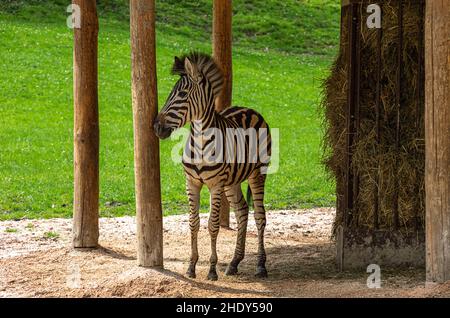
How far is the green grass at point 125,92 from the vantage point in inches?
618

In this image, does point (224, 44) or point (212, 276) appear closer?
point (212, 276)

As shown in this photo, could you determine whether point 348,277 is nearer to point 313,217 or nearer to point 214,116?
point 214,116

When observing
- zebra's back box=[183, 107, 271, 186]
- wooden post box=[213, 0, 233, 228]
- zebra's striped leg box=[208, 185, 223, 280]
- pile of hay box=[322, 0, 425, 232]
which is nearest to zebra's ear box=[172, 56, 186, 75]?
zebra's back box=[183, 107, 271, 186]

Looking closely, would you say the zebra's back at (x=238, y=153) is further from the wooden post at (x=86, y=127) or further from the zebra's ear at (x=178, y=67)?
the wooden post at (x=86, y=127)

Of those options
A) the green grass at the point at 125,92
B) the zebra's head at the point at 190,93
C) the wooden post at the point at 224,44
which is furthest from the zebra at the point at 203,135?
the wooden post at the point at 224,44

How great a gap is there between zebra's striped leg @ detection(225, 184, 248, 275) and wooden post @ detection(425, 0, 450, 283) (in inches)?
99.3

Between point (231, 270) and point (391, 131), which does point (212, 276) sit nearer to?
point (231, 270)

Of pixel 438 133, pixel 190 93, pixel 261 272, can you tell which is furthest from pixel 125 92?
pixel 438 133

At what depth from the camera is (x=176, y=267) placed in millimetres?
9453

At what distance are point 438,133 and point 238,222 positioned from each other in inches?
115

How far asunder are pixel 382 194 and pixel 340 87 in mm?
1355

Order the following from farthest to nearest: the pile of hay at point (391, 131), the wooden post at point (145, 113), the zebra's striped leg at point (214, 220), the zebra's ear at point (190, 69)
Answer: the pile of hay at point (391, 131), the zebra's striped leg at point (214, 220), the zebra's ear at point (190, 69), the wooden post at point (145, 113)

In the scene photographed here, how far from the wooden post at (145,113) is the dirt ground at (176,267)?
614 millimetres
